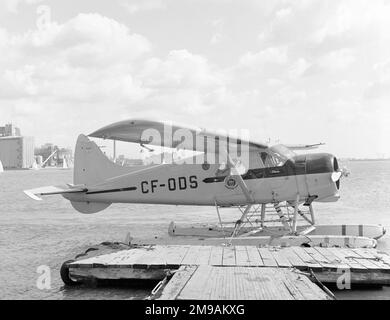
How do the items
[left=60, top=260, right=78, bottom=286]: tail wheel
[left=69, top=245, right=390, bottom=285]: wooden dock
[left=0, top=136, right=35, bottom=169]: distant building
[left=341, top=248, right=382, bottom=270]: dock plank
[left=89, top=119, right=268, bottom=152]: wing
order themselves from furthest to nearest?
1. [left=0, top=136, right=35, bottom=169]: distant building
2. [left=89, top=119, right=268, bottom=152]: wing
3. [left=60, top=260, right=78, bottom=286]: tail wheel
4. [left=341, top=248, right=382, bottom=270]: dock plank
5. [left=69, top=245, right=390, bottom=285]: wooden dock

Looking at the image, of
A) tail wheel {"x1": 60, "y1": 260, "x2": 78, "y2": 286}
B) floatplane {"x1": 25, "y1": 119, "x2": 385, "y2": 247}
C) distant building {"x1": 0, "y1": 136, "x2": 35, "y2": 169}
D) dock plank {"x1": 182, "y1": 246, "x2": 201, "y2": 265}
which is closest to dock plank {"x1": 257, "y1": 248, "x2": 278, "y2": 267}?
dock plank {"x1": 182, "y1": 246, "x2": 201, "y2": 265}

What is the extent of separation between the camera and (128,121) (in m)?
7.98

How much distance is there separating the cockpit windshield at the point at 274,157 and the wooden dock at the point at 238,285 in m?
4.37

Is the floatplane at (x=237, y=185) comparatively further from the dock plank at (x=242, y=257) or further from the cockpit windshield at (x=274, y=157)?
the dock plank at (x=242, y=257)

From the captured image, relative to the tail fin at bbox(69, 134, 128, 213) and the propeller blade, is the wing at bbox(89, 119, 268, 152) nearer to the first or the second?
the propeller blade

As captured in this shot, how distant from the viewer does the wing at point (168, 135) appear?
26.8 feet

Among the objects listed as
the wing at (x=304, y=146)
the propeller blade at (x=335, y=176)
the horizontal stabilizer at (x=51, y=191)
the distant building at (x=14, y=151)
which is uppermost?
the distant building at (x=14, y=151)

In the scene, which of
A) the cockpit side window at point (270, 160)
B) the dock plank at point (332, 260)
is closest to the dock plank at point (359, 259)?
the dock plank at point (332, 260)

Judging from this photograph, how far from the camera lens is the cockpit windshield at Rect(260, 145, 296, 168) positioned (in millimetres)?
10469

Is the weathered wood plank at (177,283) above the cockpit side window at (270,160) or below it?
below

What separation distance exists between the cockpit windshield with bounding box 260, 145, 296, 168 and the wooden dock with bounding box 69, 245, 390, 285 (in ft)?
9.33

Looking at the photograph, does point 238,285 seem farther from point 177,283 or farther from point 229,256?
point 229,256
